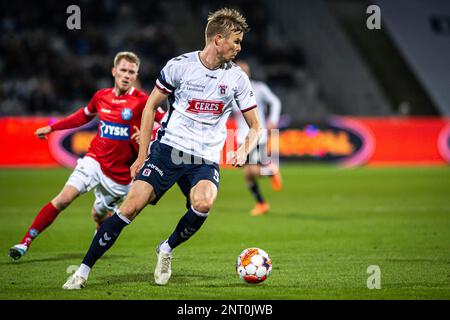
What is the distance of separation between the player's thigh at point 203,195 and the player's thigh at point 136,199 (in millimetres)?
404

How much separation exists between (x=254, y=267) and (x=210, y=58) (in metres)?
1.96

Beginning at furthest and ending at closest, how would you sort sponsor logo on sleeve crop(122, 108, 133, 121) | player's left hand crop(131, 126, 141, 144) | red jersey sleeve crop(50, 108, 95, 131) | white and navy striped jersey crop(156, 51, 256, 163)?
red jersey sleeve crop(50, 108, 95, 131), sponsor logo on sleeve crop(122, 108, 133, 121), player's left hand crop(131, 126, 141, 144), white and navy striped jersey crop(156, 51, 256, 163)

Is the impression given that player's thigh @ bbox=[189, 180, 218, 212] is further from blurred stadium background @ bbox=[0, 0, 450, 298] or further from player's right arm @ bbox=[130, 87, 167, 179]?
blurred stadium background @ bbox=[0, 0, 450, 298]

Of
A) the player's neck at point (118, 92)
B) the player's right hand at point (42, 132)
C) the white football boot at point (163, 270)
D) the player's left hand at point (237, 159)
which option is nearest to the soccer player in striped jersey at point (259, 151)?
the player's neck at point (118, 92)

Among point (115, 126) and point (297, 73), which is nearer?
point (115, 126)

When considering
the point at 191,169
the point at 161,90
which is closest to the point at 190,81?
the point at 161,90

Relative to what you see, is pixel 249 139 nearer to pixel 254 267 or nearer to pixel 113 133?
pixel 254 267

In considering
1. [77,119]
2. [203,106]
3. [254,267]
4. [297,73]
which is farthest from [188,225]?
[297,73]

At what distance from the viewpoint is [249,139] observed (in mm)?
7184

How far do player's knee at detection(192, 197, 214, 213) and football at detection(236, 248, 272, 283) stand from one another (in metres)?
0.62

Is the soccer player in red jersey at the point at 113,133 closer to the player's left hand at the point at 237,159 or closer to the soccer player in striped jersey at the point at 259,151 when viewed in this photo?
the player's left hand at the point at 237,159

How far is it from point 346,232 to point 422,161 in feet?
48.2

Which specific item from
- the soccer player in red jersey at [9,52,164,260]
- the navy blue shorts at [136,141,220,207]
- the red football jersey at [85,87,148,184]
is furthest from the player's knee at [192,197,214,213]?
the red football jersey at [85,87,148,184]

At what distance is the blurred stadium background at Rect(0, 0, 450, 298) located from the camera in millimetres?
Result: 22109
